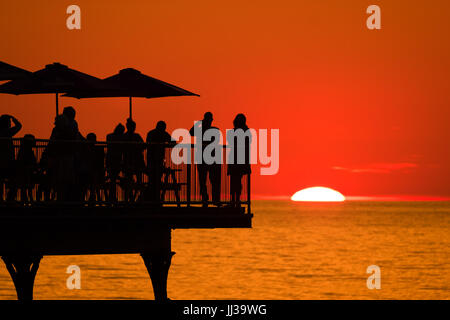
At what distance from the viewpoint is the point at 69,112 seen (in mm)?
20391

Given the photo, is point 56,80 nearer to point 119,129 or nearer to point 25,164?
point 119,129

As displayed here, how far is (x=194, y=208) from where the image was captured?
22.3m

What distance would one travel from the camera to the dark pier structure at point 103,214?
2075cm

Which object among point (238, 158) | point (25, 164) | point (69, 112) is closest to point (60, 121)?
point (69, 112)

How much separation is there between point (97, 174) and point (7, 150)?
7.42 feet

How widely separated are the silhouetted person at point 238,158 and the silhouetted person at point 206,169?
415 millimetres

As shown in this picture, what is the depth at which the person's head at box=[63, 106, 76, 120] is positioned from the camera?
66.6ft

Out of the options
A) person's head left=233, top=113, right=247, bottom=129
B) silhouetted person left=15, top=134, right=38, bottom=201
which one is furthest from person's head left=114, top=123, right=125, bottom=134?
person's head left=233, top=113, right=247, bottom=129

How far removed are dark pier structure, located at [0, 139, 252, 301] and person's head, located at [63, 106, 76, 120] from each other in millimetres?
674

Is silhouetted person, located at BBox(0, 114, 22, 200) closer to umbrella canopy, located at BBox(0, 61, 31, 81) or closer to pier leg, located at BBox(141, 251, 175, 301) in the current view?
umbrella canopy, located at BBox(0, 61, 31, 81)

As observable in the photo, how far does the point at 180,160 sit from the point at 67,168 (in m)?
2.87

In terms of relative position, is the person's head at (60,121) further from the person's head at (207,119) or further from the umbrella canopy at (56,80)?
the person's head at (207,119)

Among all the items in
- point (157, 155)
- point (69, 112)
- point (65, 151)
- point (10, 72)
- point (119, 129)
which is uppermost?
point (10, 72)
